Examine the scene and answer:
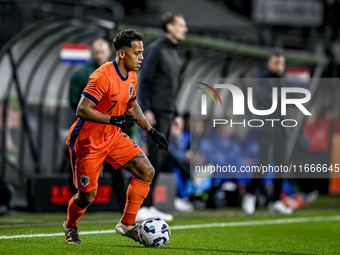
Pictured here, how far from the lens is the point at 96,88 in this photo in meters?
6.36

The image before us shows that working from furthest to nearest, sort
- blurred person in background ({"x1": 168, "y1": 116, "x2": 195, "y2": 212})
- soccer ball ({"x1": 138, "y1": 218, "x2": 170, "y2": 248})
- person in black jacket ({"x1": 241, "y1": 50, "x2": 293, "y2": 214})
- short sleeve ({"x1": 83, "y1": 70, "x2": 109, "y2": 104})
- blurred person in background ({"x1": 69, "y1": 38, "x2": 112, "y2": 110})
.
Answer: blurred person in background ({"x1": 168, "y1": 116, "x2": 195, "y2": 212}) → person in black jacket ({"x1": 241, "y1": 50, "x2": 293, "y2": 214}) → blurred person in background ({"x1": 69, "y1": 38, "x2": 112, "y2": 110}) → soccer ball ({"x1": 138, "y1": 218, "x2": 170, "y2": 248}) → short sleeve ({"x1": 83, "y1": 70, "x2": 109, "y2": 104})

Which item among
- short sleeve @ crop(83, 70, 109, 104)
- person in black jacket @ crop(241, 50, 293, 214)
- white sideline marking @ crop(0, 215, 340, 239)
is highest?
short sleeve @ crop(83, 70, 109, 104)

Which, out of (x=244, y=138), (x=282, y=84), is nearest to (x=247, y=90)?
(x=244, y=138)

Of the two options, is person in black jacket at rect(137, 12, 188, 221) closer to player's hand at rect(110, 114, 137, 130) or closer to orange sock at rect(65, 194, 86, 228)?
orange sock at rect(65, 194, 86, 228)

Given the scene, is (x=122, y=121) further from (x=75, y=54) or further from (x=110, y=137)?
(x=75, y=54)

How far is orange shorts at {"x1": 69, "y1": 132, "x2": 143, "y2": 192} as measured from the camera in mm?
6520

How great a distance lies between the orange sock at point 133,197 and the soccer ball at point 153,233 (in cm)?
20

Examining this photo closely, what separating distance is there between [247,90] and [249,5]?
6362 millimetres

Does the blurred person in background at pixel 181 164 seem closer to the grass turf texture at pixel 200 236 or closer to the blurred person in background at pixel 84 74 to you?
the grass turf texture at pixel 200 236

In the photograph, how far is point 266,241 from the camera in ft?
24.7

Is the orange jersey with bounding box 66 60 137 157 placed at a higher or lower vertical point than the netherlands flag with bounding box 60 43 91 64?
higher

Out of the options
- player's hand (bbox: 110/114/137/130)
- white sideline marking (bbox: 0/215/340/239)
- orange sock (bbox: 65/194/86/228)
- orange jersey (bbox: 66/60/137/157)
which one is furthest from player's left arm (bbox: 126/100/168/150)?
white sideline marking (bbox: 0/215/340/239)

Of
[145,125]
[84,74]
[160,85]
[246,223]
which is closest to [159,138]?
[145,125]

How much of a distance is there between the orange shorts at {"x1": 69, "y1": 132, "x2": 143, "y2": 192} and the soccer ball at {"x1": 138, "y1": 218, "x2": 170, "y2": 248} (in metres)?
0.55
